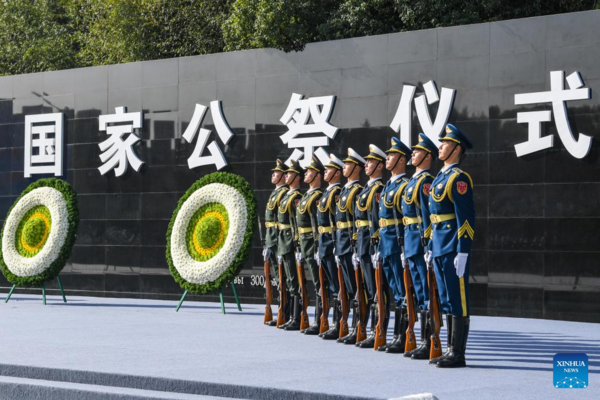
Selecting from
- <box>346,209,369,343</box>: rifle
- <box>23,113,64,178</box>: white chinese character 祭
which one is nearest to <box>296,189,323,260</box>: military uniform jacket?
<box>346,209,369,343</box>: rifle

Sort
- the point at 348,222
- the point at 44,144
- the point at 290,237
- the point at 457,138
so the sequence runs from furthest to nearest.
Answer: the point at 44,144, the point at 290,237, the point at 348,222, the point at 457,138

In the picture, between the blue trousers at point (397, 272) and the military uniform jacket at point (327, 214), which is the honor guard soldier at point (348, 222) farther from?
the blue trousers at point (397, 272)

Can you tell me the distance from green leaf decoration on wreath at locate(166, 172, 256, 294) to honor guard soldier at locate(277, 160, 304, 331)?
1763 mm

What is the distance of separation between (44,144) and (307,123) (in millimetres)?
4747

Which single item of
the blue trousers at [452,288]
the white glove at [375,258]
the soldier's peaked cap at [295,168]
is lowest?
the blue trousers at [452,288]

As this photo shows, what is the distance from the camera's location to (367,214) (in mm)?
8320

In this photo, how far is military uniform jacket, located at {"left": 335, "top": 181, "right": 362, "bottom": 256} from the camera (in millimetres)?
8625

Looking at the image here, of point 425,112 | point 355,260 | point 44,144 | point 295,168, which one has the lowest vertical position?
point 355,260

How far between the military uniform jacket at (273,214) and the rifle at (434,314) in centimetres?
288

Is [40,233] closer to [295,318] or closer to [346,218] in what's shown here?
[295,318]

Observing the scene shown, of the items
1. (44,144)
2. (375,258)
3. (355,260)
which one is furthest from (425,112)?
(44,144)

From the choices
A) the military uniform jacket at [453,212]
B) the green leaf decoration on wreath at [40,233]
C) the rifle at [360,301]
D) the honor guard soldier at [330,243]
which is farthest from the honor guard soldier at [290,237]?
the green leaf decoration on wreath at [40,233]

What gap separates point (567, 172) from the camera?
1061 centimetres

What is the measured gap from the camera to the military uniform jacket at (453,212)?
6965mm
